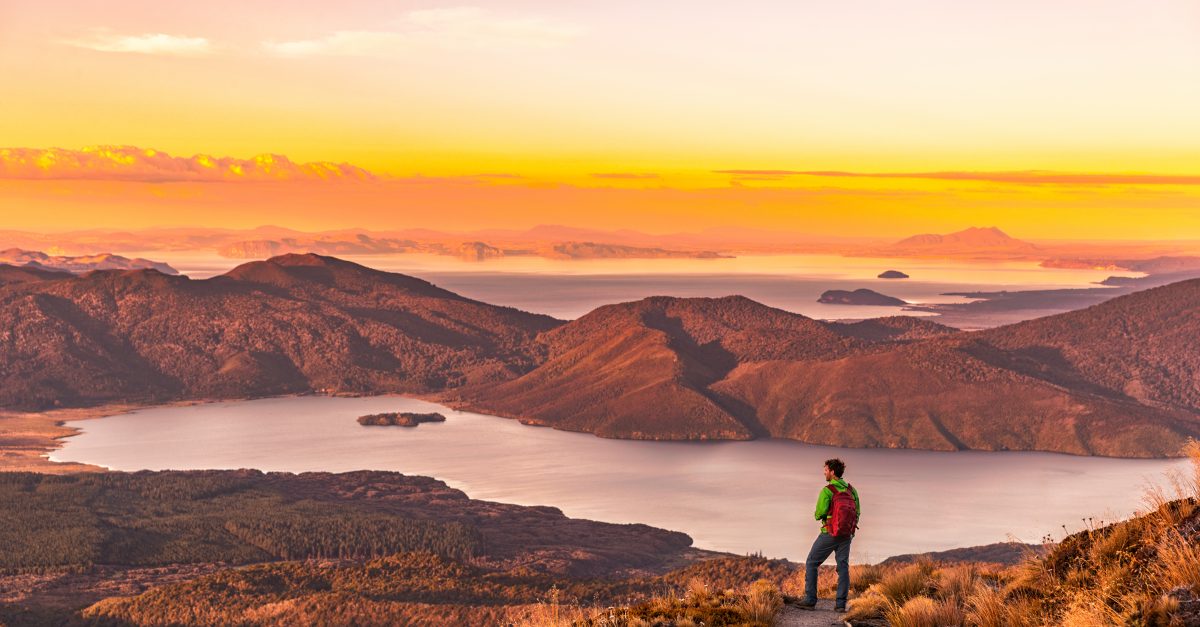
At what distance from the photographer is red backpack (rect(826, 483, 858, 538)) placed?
25.6 m

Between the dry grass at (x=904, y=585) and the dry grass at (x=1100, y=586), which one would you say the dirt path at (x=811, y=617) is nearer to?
the dry grass at (x=1100, y=586)

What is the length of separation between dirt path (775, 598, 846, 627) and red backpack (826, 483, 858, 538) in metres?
1.79

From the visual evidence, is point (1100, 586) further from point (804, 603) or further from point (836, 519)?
point (804, 603)

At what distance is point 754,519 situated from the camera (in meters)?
193

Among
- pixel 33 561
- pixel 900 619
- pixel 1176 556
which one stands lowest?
pixel 33 561

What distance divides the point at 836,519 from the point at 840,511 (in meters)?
0.19

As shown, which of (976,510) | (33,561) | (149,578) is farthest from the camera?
(976,510)

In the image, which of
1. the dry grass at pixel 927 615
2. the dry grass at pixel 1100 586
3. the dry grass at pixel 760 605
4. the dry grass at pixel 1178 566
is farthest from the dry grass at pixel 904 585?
the dry grass at pixel 1178 566

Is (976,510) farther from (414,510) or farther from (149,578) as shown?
(149,578)

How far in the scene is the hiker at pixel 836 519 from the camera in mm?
25547

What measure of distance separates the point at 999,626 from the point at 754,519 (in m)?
175

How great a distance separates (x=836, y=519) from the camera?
25562mm

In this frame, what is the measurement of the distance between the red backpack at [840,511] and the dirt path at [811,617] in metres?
1.79

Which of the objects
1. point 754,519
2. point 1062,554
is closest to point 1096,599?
point 1062,554
